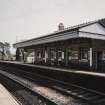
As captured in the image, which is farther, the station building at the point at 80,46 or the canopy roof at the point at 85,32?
the station building at the point at 80,46

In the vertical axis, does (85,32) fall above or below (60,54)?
above

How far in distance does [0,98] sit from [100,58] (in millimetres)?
19191

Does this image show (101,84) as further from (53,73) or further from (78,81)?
(53,73)

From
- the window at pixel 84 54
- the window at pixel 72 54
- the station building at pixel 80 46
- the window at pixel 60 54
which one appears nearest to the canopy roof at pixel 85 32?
the station building at pixel 80 46

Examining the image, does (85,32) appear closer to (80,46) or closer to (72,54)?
(80,46)

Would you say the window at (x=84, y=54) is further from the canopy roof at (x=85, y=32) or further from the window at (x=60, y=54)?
the window at (x=60, y=54)

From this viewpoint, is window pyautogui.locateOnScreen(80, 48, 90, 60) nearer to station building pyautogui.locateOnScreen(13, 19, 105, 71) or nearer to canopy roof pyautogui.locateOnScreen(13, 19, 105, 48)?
station building pyautogui.locateOnScreen(13, 19, 105, 71)

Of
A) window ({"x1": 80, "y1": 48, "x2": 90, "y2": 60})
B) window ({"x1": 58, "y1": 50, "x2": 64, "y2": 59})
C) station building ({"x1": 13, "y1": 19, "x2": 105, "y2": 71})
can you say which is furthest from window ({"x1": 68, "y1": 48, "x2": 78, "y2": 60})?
window ({"x1": 58, "y1": 50, "x2": 64, "y2": 59})

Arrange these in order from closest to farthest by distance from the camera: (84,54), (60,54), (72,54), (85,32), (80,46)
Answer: (85,32) < (80,46) < (84,54) < (72,54) < (60,54)

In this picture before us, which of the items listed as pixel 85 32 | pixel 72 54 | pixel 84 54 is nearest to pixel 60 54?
pixel 72 54

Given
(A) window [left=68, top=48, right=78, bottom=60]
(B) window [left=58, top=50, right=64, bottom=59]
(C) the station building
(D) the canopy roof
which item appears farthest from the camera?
(B) window [left=58, top=50, right=64, bottom=59]

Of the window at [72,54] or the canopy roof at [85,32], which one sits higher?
the canopy roof at [85,32]

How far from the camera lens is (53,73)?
58.9 feet

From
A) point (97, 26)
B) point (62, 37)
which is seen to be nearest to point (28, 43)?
point (62, 37)
